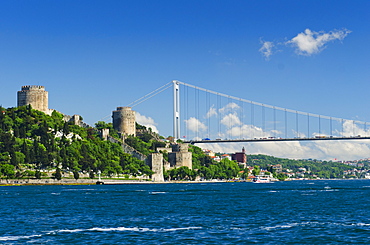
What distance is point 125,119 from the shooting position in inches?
6299

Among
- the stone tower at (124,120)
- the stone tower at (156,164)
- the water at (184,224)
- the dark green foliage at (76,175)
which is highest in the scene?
the stone tower at (124,120)

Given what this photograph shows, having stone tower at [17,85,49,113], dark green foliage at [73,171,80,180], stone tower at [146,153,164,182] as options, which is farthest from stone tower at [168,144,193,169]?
dark green foliage at [73,171,80,180]

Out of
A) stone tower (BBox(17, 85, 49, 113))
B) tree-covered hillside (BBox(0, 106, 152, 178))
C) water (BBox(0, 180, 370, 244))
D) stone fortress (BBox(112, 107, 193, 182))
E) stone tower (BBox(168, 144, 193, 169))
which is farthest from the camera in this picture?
stone tower (BBox(168, 144, 193, 169))

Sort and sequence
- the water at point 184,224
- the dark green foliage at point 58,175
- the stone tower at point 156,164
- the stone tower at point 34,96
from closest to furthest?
1. the water at point 184,224
2. the dark green foliage at point 58,175
3. the stone tower at point 156,164
4. the stone tower at point 34,96

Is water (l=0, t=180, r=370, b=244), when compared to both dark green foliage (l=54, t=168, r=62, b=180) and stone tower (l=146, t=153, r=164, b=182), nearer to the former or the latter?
dark green foliage (l=54, t=168, r=62, b=180)

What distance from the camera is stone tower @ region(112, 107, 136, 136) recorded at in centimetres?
15975

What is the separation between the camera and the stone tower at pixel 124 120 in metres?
160

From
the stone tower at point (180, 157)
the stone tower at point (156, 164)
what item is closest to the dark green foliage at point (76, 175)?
the stone tower at point (156, 164)

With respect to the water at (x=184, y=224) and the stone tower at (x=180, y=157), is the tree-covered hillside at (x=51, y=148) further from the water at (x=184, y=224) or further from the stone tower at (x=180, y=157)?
the water at (x=184, y=224)

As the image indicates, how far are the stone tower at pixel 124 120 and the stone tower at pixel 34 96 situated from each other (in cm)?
1982

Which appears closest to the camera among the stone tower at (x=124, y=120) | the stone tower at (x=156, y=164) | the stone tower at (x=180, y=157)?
the stone tower at (x=156, y=164)

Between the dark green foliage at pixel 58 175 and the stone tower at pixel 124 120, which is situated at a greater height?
the stone tower at pixel 124 120

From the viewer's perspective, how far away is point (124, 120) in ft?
525

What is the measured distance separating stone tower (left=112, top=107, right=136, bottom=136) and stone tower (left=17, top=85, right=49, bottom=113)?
19821 millimetres
